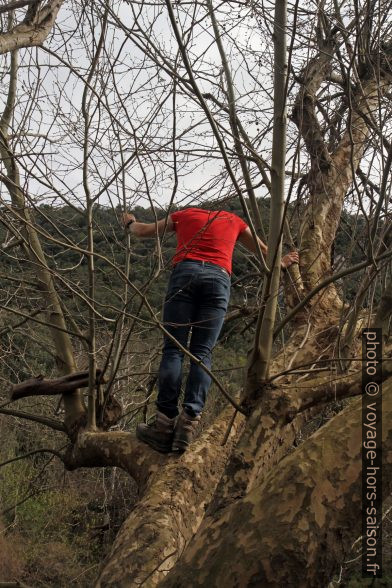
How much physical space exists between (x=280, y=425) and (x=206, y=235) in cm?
117


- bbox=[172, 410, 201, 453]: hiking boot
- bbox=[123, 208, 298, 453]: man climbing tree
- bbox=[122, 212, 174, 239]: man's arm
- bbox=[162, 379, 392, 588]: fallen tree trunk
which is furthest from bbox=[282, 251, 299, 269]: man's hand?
bbox=[162, 379, 392, 588]: fallen tree trunk

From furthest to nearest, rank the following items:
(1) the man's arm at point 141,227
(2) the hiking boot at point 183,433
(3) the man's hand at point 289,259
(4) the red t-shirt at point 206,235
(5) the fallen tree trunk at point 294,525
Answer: (3) the man's hand at point 289,259 → (1) the man's arm at point 141,227 → (4) the red t-shirt at point 206,235 → (2) the hiking boot at point 183,433 → (5) the fallen tree trunk at point 294,525

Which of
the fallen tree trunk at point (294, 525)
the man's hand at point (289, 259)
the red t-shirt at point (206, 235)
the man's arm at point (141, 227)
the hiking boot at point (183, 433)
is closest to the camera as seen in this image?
the fallen tree trunk at point (294, 525)

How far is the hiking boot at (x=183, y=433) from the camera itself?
3.36m

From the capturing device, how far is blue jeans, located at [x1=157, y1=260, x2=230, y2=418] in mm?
3441

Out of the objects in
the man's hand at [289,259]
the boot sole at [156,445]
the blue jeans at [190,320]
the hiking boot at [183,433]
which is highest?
the man's hand at [289,259]

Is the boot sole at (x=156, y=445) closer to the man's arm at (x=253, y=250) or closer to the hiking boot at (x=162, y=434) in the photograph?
the hiking boot at (x=162, y=434)

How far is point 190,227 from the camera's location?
3615mm

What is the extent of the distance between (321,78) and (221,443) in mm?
2419

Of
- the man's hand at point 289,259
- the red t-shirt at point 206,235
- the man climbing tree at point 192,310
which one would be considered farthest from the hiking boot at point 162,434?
the man's hand at point 289,259

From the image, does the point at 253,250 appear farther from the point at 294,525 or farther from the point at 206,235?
the point at 294,525

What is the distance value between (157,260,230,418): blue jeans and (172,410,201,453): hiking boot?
3.7 inches

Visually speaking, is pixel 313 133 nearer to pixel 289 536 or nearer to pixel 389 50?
pixel 389 50

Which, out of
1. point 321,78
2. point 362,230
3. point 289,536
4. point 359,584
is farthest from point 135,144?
point 359,584
